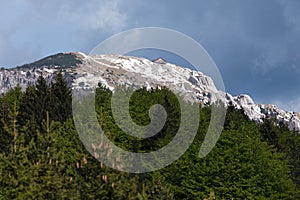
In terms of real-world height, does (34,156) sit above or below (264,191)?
below

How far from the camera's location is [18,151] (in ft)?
105

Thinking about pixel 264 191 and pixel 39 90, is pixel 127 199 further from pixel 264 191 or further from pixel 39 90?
pixel 39 90

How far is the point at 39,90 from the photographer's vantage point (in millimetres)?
66500

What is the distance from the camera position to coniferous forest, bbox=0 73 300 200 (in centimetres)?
2883

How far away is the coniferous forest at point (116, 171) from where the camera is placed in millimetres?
28828

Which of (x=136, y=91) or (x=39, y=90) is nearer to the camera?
(x=39, y=90)

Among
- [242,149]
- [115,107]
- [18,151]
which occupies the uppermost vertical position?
[115,107]

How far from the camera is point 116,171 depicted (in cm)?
2856

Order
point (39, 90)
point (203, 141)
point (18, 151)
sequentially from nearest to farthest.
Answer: point (18, 151) → point (203, 141) → point (39, 90)

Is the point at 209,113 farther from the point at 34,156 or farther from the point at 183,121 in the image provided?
the point at 34,156

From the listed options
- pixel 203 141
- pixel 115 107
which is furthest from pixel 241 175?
pixel 115 107

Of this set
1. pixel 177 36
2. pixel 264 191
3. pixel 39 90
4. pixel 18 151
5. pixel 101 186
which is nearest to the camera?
pixel 101 186

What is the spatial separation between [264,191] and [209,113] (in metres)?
22.6

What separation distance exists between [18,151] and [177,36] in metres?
15.1
